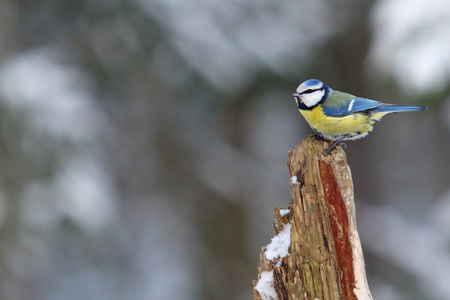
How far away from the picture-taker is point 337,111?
2936 millimetres

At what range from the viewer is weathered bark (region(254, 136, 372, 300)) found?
91.9 inches

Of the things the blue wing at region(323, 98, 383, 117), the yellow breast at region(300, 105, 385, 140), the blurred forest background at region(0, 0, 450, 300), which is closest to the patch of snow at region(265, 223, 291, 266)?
the yellow breast at region(300, 105, 385, 140)

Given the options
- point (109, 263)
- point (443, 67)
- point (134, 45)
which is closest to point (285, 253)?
point (443, 67)

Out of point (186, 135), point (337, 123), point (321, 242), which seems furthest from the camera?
point (186, 135)

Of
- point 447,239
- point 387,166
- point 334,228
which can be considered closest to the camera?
point 334,228

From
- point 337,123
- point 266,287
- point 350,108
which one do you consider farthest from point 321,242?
point 350,108

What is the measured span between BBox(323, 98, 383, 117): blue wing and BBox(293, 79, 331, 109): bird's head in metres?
0.07

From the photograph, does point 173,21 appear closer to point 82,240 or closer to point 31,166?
point 31,166

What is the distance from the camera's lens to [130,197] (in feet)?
26.2

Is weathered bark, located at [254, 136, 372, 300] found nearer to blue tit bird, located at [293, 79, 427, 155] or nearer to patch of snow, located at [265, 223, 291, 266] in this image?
patch of snow, located at [265, 223, 291, 266]

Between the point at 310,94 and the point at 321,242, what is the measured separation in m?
0.95

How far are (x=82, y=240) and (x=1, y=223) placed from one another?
126 centimetres

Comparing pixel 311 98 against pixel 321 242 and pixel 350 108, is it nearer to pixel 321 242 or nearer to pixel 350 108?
pixel 350 108

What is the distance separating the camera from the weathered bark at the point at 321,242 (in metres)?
2.33
